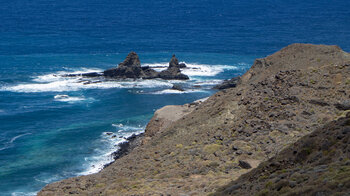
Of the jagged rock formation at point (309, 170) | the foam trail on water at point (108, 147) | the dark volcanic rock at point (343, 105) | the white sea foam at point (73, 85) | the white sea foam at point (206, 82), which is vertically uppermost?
the white sea foam at point (73, 85)

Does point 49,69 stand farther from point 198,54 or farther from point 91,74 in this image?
point 198,54

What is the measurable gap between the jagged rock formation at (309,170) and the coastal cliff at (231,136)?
3.94m

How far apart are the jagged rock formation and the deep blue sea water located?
28.9m

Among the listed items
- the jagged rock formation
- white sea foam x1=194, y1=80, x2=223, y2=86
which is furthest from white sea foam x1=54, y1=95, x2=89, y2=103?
the jagged rock formation

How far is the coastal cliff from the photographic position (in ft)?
92.9

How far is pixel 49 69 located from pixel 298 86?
7557 centimetres

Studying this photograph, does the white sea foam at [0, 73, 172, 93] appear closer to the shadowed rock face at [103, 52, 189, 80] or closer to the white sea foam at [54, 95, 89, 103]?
the shadowed rock face at [103, 52, 189, 80]

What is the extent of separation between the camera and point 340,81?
1378 inches

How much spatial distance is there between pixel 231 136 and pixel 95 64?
79.7 m

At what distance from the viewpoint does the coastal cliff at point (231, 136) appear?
28312 millimetres

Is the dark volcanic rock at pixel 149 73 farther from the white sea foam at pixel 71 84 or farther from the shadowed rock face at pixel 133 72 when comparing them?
the white sea foam at pixel 71 84

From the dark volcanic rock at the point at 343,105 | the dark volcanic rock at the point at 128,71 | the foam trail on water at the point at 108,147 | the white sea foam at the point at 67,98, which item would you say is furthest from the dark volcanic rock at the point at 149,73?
the dark volcanic rock at the point at 343,105

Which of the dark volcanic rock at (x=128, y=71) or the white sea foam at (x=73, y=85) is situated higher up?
the dark volcanic rock at (x=128, y=71)

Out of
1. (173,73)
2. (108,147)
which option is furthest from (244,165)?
(173,73)
